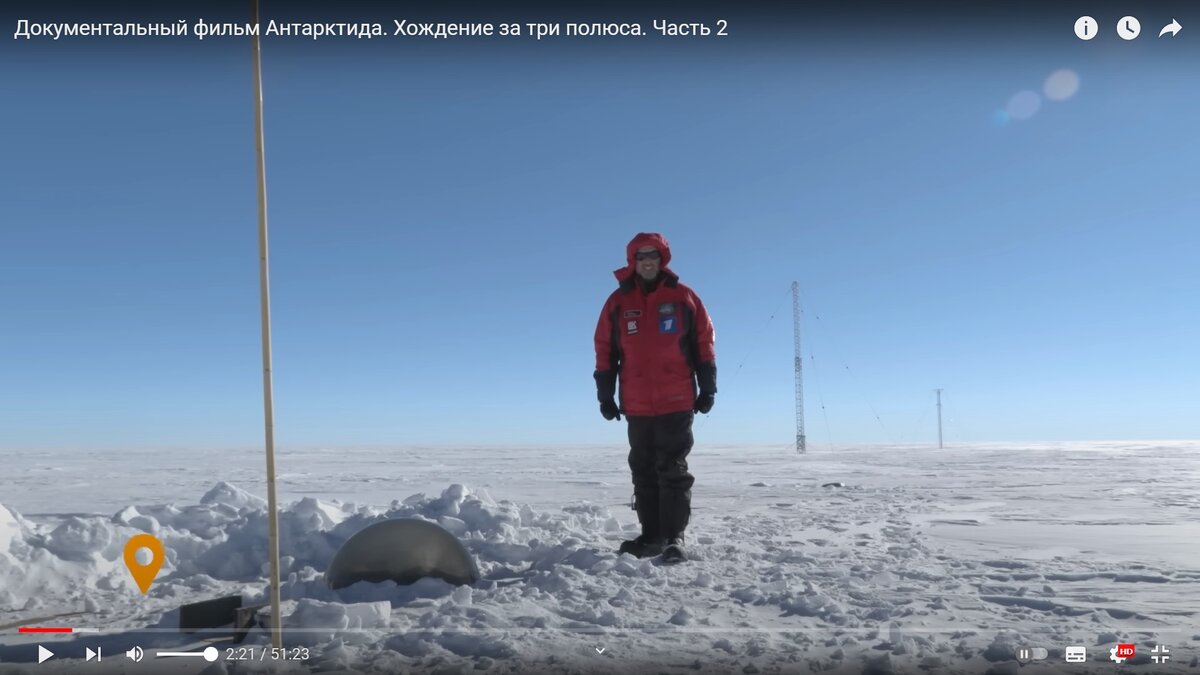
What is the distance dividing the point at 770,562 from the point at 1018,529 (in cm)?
309

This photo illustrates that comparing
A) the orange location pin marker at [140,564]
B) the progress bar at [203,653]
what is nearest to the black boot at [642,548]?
the progress bar at [203,653]

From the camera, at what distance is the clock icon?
12.1 ft

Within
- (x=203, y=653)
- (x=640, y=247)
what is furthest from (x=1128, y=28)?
(x=203, y=653)

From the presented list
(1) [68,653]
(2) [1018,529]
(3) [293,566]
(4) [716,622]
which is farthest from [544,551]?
(2) [1018,529]

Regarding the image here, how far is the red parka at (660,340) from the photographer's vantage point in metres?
4.70

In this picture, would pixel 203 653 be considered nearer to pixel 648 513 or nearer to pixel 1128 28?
pixel 648 513

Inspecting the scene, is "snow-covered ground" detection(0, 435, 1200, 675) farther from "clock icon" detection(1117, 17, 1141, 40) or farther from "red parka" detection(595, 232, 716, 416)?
"clock icon" detection(1117, 17, 1141, 40)

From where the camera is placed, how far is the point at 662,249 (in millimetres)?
4777

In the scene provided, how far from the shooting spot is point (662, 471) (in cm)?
466

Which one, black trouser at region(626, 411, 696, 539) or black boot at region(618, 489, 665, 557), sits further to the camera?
black boot at region(618, 489, 665, 557)
